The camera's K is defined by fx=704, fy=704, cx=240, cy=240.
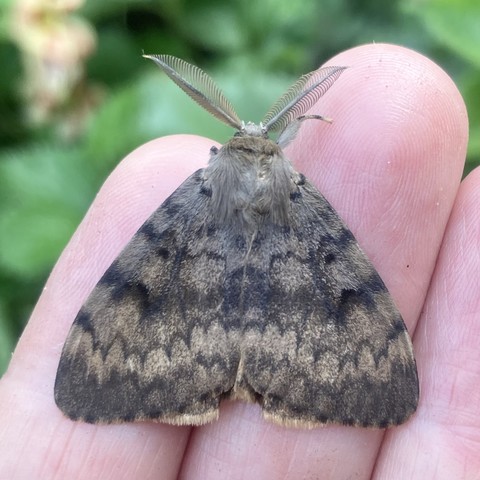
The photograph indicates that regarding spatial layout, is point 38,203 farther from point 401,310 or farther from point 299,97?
point 401,310

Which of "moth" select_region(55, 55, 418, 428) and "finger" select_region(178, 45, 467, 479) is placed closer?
"moth" select_region(55, 55, 418, 428)

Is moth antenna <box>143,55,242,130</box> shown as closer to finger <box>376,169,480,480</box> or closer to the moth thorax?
the moth thorax

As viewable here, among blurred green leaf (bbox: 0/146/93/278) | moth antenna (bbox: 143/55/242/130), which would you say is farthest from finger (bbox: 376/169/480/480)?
blurred green leaf (bbox: 0/146/93/278)

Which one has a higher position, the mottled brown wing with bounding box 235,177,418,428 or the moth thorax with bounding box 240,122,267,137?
the moth thorax with bounding box 240,122,267,137

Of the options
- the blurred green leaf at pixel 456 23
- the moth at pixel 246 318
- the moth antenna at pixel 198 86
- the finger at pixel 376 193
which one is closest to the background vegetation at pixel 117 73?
the blurred green leaf at pixel 456 23

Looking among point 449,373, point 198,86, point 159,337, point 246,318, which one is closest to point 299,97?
point 198,86

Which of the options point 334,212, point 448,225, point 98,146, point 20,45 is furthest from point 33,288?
point 448,225

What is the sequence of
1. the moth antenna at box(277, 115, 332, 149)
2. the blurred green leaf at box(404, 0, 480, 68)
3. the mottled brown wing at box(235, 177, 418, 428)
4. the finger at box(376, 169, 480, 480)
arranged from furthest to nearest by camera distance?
the blurred green leaf at box(404, 0, 480, 68) → the moth antenna at box(277, 115, 332, 149) → the finger at box(376, 169, 480, 480) → the mottled brown wing at box(235, 177, 418, 428)
